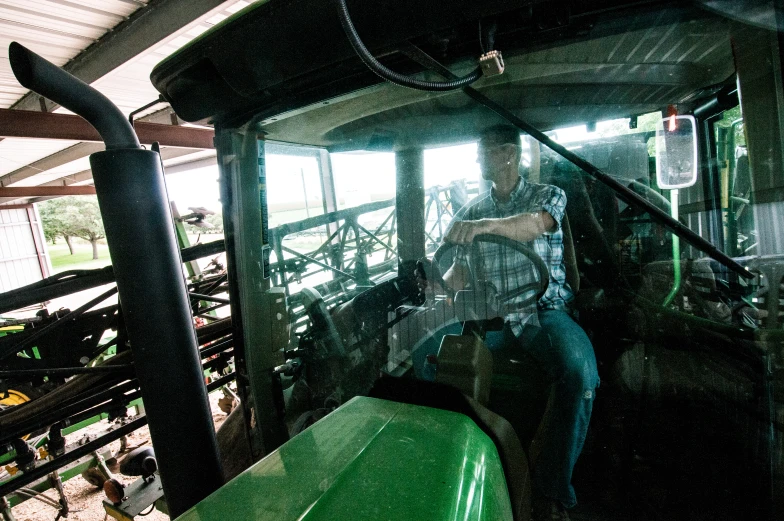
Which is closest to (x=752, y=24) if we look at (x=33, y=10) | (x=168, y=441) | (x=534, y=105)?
(x=534, y=105)

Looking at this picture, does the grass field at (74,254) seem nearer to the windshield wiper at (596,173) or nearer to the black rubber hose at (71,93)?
the black rubber hose at (71,93)

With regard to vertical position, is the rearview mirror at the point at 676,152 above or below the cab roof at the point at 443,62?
below

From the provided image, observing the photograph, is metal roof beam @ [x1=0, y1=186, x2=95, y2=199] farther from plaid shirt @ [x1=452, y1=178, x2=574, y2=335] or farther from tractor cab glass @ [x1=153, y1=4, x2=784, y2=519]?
plaid shirt @ [x1=452, y1=178, x2=574, y2=335]

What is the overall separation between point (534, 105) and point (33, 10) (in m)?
5.58

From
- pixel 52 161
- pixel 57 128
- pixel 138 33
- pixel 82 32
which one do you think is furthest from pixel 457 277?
pixel 52 161

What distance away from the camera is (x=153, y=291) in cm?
140

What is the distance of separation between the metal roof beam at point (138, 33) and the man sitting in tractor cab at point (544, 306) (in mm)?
3819

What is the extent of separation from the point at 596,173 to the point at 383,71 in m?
0.65

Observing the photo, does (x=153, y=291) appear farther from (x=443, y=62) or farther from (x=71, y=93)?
(x=443, y=62)

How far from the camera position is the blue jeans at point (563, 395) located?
4.01 ft

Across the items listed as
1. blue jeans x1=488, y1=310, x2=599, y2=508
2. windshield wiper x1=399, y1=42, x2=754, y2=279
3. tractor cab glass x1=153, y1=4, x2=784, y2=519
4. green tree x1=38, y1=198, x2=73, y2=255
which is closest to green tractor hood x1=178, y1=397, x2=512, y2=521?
tractor cab glass x1=153, y1=4, x2=784, y2=519

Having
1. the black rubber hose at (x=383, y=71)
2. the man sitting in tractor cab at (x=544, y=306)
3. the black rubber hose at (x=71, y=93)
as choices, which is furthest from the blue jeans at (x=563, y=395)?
the black rubber hose at (x=71, y=93)

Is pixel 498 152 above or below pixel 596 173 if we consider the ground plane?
above

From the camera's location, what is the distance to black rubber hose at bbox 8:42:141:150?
1.23 metres
